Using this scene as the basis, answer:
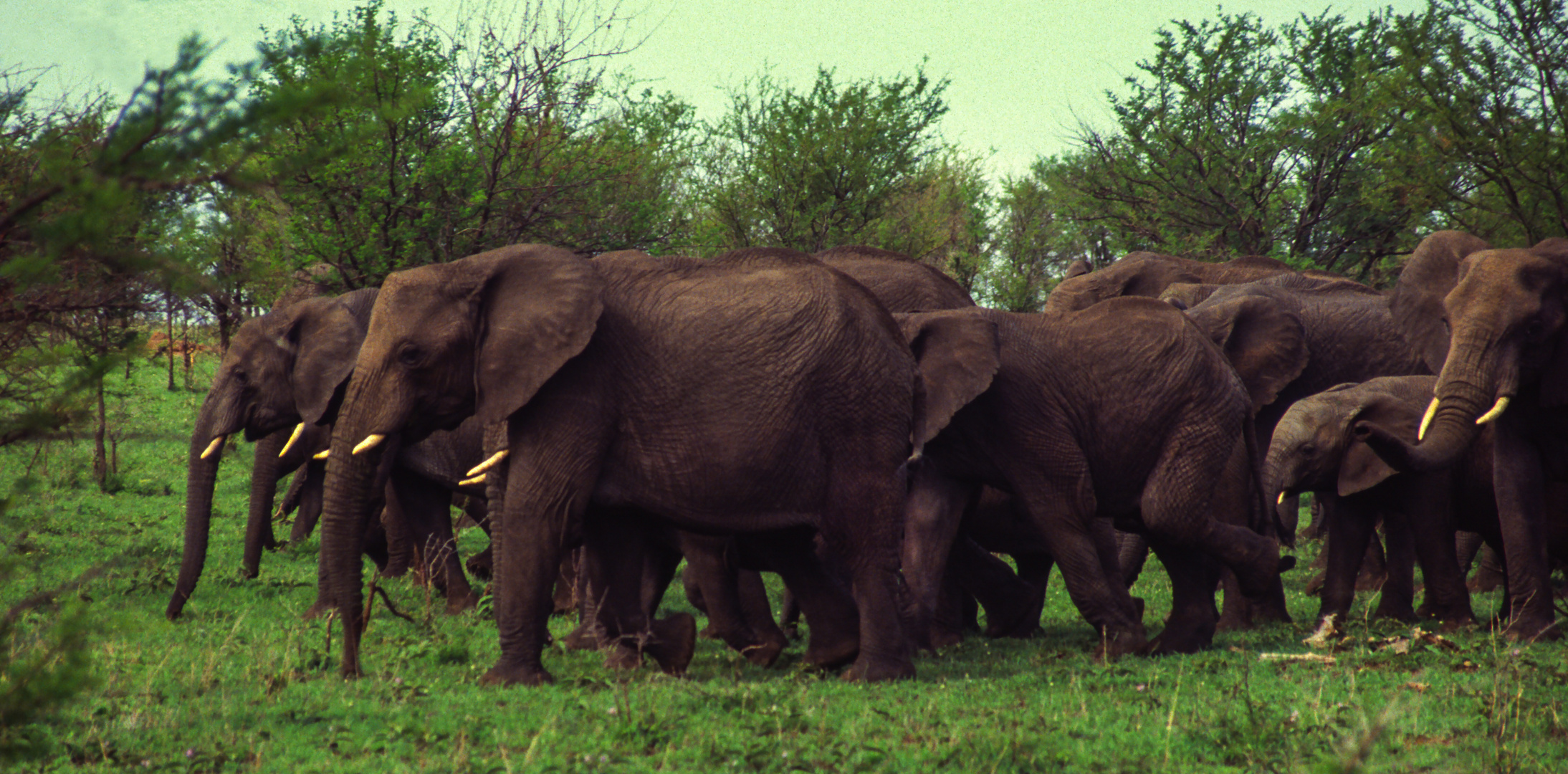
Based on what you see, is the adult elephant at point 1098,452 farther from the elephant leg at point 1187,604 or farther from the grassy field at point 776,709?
the grassy field at point 776,709

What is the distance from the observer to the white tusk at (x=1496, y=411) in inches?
372

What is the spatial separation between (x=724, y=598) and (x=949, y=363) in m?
2.11

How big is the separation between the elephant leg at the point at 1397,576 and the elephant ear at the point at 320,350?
8.25m

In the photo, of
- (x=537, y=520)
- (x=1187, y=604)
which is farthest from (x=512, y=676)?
(x=1187, y=604)

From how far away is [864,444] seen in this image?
8625mm

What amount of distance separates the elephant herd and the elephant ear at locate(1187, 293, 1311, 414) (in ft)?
0.09

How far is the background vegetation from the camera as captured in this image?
373 cm

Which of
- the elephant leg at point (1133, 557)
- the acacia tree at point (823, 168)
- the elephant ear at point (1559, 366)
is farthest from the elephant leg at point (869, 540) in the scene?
the acacia tree at point (823, 168)

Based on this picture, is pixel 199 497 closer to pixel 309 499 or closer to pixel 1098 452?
pixel 309 499

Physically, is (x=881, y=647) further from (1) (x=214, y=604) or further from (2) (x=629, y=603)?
(1) (x=214, y=604)

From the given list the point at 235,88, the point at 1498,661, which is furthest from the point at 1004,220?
the point at 235,88

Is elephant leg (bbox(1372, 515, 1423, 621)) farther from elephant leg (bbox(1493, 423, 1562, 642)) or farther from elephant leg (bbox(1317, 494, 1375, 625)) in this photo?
elephant leg (bbox(1493, 423, 1562, 642))

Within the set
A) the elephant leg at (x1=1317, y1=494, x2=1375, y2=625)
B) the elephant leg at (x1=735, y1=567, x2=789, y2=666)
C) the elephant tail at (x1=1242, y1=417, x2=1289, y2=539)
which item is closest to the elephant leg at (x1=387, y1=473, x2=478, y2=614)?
the elephant leg at (x1=735, y1=567, x2=789, y2=666)

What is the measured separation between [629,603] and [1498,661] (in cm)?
481
